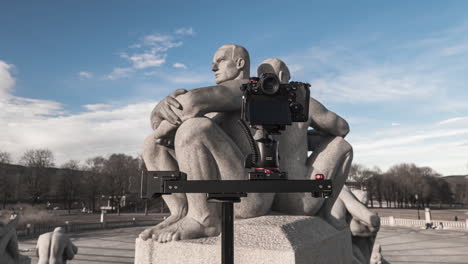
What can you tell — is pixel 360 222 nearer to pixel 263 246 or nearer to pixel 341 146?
pixel 341 146

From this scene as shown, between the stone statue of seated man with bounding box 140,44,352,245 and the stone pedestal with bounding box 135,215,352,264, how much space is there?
5.3 inches

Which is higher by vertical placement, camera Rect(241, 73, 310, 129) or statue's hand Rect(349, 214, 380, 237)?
camera Rect(241, 73, 310, 129)

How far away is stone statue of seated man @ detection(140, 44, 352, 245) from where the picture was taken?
2.96 metres

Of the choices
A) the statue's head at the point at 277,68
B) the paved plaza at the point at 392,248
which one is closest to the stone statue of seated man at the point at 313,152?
the statue's head at the point at 277,68

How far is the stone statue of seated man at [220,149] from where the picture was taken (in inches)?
117

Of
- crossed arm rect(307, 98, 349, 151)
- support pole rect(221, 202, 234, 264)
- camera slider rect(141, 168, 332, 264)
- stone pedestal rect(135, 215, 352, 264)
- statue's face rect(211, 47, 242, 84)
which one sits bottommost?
stone pedestal rect(135, 215, 352, 264)

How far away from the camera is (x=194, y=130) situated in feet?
9.61

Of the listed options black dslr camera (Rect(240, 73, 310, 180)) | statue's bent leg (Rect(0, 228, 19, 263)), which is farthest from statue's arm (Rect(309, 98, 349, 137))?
statue's bent leg (Rect(0, 228, 19, 263))

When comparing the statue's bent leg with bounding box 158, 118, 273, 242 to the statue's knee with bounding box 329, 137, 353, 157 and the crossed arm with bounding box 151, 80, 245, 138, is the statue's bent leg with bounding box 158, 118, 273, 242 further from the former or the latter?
the statue's knee with bounding box 329, 137, 353, 157

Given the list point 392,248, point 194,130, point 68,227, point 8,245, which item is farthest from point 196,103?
point 68,227

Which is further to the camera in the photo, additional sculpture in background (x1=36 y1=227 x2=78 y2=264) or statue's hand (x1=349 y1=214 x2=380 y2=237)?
additional sculpture in background (x1=36 y1=227 x2=78 y2=264)

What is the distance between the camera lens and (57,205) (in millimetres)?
50656

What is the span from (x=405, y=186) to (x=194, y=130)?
6465 centimetres

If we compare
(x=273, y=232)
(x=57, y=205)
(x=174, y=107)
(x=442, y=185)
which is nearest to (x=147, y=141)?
(x=174, y=107)
